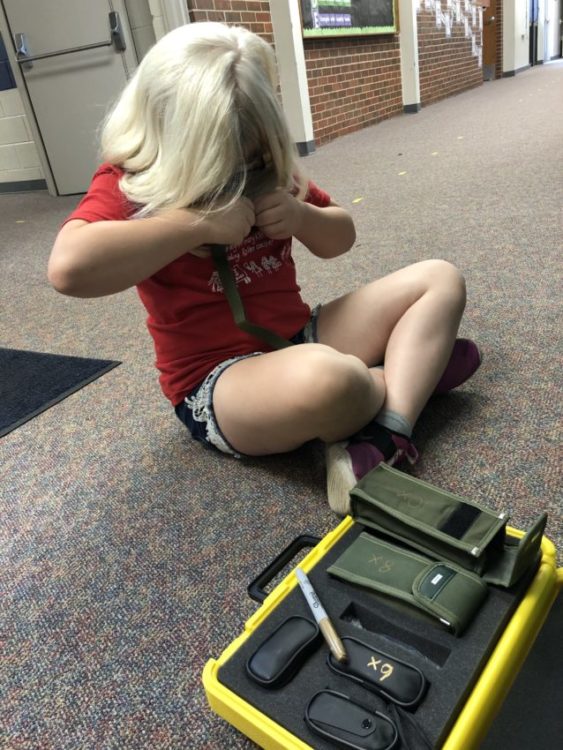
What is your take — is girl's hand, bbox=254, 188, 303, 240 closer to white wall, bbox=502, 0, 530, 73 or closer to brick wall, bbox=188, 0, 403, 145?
brick wall, bbox=188, 0, 403, 145

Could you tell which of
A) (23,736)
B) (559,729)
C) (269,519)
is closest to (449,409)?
(269,519)

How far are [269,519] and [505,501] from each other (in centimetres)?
26

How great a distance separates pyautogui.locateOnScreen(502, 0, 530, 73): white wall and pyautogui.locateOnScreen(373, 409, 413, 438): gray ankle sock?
291 inches

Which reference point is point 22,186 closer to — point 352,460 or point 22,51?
point 22,51

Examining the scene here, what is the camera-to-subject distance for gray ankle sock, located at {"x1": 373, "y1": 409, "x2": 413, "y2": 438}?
717 mm

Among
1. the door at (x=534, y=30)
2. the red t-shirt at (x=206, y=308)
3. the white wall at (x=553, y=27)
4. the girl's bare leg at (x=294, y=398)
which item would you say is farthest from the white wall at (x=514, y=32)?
the girl's bare leg at (x=294, y=398)

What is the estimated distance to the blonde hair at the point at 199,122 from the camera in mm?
641

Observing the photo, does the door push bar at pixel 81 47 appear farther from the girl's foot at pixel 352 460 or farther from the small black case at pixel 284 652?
the small black case at pixel 284 652

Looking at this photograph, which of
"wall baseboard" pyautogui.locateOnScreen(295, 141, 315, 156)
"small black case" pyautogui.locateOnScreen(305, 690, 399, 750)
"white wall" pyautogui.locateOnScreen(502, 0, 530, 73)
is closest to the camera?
"small black case" pyautogui.locateOnScreen(305, 690, 399, 750)

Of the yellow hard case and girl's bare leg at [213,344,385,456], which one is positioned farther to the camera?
girl's bare leg at [213,344,385,456]

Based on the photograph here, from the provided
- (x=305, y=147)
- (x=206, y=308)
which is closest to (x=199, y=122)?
(x=206, y=308)

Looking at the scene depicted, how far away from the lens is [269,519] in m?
0.69

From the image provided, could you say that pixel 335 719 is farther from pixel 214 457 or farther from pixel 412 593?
pixel 214 457

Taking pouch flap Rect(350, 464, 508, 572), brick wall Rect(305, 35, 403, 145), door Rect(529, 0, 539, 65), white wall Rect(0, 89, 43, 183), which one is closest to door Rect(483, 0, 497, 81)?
door Rect(529, 0, 539, 65)
